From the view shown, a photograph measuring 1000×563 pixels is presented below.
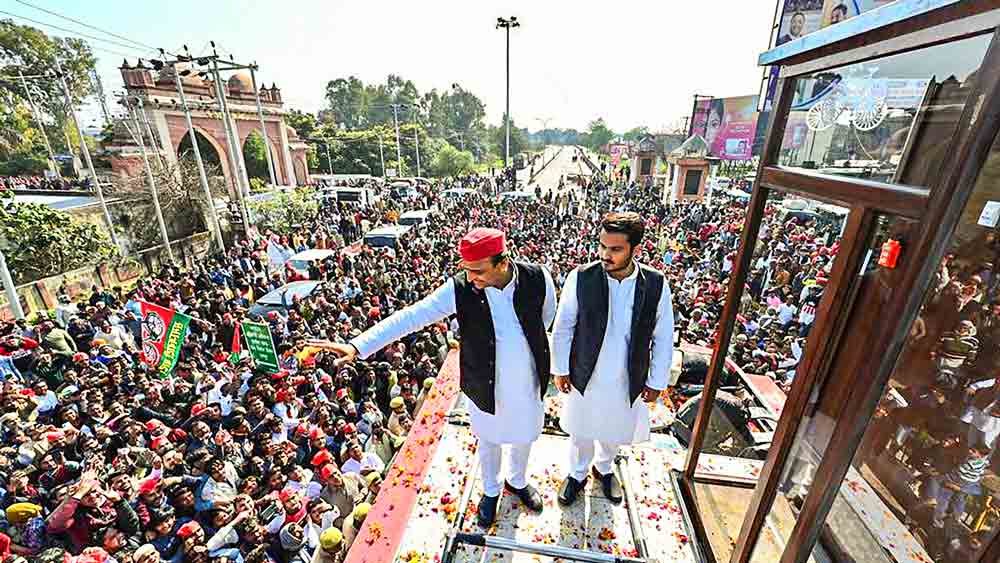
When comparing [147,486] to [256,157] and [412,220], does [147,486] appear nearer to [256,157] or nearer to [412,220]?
[412,220]

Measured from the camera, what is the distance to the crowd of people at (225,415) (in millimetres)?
3305

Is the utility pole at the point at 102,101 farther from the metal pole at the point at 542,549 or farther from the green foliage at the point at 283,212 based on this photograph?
the metal pole at the point at 542,549

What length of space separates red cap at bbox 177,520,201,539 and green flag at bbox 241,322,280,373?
6.87ft

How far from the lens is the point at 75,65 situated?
3653 cm

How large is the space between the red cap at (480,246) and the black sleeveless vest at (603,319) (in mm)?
540

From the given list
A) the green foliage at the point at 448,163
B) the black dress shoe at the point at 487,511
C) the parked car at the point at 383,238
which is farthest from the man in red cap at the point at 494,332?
the green foliage at the point at 448,163

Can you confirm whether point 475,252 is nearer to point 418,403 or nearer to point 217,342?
point 418,403

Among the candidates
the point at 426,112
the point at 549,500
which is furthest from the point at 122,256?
Answer: the point at 426,112

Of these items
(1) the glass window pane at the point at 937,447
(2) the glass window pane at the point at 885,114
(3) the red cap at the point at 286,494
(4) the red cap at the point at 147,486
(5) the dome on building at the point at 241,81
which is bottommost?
(3) the red cap at the point at 286,494

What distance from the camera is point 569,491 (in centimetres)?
283

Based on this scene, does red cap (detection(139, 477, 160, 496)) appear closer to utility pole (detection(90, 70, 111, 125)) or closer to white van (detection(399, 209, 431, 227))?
white van (detection(399, 209, 431, 227))

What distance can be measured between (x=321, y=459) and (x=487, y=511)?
226 cm

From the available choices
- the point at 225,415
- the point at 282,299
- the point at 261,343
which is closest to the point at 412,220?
the point at 282,299

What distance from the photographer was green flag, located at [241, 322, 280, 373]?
5062 mm
